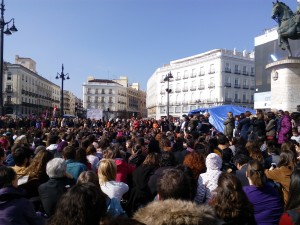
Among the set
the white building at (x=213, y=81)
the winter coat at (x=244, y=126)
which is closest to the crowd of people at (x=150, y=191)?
the winter coat at (x=244, y=126)

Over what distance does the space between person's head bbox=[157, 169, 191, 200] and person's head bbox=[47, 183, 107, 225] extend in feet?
3.56

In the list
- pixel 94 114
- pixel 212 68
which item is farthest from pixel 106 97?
pixel 94 114

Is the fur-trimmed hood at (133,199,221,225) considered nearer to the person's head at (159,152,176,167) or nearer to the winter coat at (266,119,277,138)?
the person's head at (159,152,176,167)

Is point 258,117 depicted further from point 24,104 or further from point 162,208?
point 24,104

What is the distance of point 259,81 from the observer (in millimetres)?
49750

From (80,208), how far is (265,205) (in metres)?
2.38

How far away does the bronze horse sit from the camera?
15508mm

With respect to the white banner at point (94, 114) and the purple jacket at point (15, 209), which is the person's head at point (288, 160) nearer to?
the purple jacket at point (15, 209)

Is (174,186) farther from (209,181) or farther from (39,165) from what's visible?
(39,165)

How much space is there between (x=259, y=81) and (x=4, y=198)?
1976 inches

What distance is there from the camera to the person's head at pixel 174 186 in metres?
3.26

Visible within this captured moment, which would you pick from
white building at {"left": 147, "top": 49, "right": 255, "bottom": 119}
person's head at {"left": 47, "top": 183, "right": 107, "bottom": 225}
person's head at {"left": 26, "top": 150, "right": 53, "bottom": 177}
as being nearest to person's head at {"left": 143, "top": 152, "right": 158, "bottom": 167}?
person's head at {"left": 26, "top": 150, "right": 53, "bottom": 177}

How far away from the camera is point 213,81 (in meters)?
71.5

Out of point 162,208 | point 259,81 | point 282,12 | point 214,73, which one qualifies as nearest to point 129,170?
point 162,208
